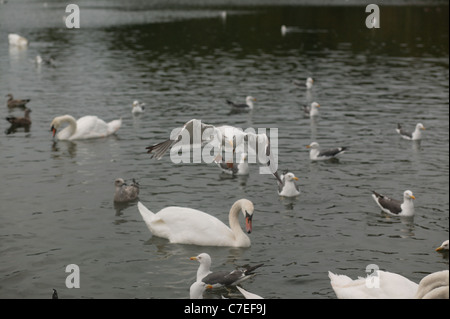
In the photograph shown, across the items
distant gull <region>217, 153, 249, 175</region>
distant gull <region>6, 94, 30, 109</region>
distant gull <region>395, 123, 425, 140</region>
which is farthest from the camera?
distant gull <region>6, 94, 30, 109</region>

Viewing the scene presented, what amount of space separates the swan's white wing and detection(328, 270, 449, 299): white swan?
385 centimetres

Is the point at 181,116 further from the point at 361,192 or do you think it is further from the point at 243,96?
the point at 361,192

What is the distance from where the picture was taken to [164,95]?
Answer: 3816cm

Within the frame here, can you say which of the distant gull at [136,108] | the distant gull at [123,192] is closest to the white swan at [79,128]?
the distant gull at [136,108]

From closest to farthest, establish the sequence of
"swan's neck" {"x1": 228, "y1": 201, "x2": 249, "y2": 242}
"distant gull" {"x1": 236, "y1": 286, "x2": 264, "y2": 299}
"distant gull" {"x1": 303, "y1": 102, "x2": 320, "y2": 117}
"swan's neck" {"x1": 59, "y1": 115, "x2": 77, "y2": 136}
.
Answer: "distant gull" {"x1": 236, "y1": 286, "x2": 264, "y2": 299}, "swan's neck" {"x1": 228, "y1": 201, "x2": 249, "y2": 242}, "swan's neck" {"x1": 59, "y1": 115, "x2": 77, "y2": 136}, "distant gull" {"x1": 303, "y1": 102, "x2": 320, "y2": 117}

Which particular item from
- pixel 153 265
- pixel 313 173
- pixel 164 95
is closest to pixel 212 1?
pixel 164 95

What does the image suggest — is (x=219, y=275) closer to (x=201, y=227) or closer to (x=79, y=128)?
(x=201, y=227)

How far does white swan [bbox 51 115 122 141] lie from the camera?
2815 cm

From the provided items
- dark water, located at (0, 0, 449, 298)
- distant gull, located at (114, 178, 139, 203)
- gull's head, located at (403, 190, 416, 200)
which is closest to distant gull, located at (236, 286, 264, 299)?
dark water, located at (0, 0, 449, 298)

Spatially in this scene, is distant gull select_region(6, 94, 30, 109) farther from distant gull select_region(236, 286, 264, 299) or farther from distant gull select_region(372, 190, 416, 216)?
distant gull select_region(236, 286, 264, 299)

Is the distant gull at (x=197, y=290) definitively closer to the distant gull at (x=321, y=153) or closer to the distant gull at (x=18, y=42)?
the distant gull at (x=321, y=153)

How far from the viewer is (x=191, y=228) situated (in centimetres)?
1736

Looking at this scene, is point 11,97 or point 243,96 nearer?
point 11,97

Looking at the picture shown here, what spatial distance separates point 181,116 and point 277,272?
58.4ft
